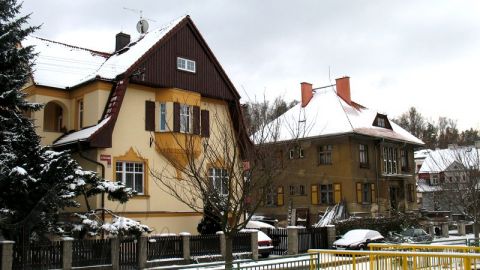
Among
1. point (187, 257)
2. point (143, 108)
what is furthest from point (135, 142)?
point (187, 257)

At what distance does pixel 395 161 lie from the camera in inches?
Answer: 1820

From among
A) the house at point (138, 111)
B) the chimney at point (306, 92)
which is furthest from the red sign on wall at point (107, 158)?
the chimney at point (306, 92)

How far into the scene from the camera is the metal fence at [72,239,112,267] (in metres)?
18.7

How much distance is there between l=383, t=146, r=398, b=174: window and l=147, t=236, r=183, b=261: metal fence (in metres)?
26.9

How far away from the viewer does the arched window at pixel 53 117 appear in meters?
28.2

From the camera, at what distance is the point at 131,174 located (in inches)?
1008

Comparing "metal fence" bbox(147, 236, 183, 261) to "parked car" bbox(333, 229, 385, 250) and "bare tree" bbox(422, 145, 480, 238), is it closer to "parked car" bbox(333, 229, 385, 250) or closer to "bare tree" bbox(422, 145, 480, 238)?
"parked car" bbox(333, 229, 385, 250)

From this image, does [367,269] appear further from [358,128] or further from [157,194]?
[358,128]

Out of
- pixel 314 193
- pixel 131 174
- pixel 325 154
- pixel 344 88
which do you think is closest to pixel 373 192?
pixel 314 193

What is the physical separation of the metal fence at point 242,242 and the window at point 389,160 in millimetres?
23762

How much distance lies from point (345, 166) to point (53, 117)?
72.4 feet

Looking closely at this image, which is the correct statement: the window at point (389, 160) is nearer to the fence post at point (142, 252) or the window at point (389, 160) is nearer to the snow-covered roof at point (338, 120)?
the snow-covered roof at point (338, 120)

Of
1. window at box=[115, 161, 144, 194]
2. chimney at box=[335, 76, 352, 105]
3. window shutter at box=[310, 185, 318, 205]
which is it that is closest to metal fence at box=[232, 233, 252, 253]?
window at box=[115, 161, 144, 194]

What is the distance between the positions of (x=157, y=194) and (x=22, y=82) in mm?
8696
